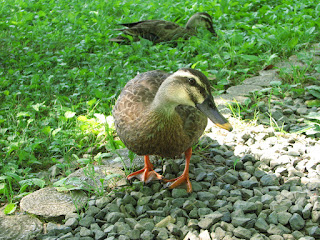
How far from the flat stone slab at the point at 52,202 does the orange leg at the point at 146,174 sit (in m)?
0.44

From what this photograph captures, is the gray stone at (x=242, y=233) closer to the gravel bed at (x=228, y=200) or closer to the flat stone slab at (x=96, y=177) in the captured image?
the gravel bed at (x=228, y=200)

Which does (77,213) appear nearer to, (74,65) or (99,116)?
(99,116)

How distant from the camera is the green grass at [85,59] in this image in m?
3.50

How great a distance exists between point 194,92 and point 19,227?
58.8 inches

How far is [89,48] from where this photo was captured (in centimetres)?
586

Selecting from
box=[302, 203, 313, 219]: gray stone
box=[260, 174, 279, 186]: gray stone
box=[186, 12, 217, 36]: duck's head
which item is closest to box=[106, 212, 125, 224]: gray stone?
box=[260, 174, 279, 186]: gray stone

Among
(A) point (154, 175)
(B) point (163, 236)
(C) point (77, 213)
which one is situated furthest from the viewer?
(A) point (154, 175)

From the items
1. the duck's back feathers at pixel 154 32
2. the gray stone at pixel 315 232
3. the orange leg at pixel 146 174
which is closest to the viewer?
the gray stone at pixel 315 232

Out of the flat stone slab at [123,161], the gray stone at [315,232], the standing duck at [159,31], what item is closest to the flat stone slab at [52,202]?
the flat stone slab at [123,161]

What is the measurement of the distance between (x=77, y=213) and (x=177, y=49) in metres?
3.64

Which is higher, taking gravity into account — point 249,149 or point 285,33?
point 285,33

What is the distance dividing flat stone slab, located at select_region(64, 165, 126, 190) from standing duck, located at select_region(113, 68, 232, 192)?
122 mm

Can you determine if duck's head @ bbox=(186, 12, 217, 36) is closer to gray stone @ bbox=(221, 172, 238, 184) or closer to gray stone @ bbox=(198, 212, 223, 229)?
gray stone @ bbox=(221, 172, 238, 184)

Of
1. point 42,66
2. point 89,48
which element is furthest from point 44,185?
point 89,48
